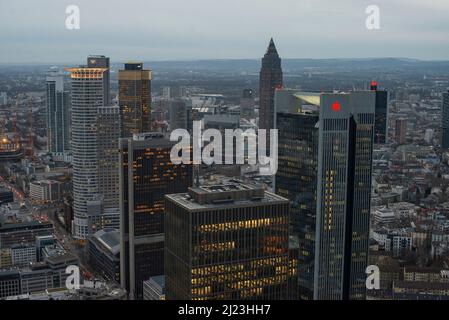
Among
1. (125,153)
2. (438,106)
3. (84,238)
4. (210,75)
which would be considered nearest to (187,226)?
(210,75)

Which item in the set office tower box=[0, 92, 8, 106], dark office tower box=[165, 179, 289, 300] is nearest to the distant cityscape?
dark office tower box=[165, 179, 289, 300]

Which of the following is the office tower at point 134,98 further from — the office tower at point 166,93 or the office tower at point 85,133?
the office tower at point 166,93

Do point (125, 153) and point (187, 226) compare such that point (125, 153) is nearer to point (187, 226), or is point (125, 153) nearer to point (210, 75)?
point (210, 75)

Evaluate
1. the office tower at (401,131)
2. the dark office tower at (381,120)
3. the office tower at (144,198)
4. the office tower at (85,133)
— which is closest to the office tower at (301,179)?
the office tower at (144,198)

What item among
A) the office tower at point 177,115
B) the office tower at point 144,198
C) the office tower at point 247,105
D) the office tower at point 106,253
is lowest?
the office tower at point 106,253

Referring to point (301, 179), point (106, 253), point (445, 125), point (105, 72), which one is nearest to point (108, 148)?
point (105, 72)
